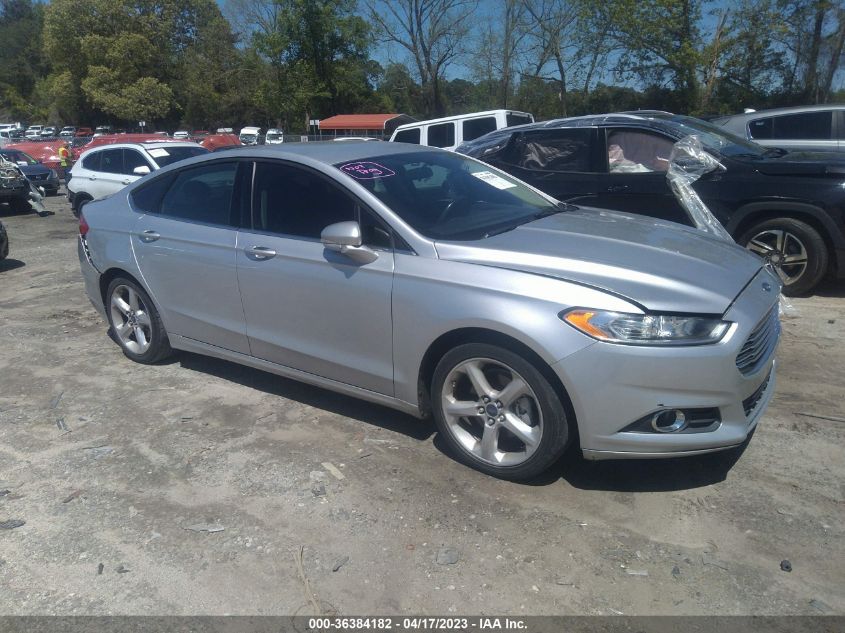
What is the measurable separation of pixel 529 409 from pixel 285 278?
1650mm

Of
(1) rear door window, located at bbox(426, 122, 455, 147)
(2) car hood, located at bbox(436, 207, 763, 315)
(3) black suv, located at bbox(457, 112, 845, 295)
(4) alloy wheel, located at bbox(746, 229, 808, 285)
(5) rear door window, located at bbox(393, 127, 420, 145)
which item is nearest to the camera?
(2) car hood, located at bbox(436, 207, 763, 315)

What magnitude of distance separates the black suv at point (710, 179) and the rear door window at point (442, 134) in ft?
30.1

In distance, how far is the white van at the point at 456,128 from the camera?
1647cm

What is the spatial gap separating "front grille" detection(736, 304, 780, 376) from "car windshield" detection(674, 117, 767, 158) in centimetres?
357

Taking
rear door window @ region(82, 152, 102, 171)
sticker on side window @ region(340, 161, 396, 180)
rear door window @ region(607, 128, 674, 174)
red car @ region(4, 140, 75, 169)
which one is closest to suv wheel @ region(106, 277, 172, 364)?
sticker on side window @ region(340, 161, 396, 180)

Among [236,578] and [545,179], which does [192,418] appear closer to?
[236,578]

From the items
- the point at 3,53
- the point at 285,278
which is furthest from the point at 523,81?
the point at 3,53

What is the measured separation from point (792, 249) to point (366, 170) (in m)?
4.30

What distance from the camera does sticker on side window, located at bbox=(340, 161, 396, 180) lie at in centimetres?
414

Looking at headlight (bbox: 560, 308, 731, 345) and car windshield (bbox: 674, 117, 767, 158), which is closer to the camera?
headlight (bbox: 560, 308, 731, 345)

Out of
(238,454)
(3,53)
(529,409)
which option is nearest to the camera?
(529,409)

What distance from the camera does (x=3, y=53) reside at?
86.4 metres

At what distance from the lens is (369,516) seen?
3434 mm

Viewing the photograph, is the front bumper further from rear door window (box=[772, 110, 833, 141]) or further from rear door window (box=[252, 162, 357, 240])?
rear door window (box=[772, 110, 833, 141])
